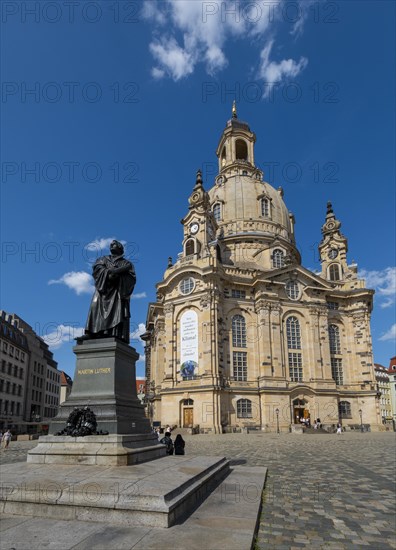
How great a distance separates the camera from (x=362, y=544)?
254 inches

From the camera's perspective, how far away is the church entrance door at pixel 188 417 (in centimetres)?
4347

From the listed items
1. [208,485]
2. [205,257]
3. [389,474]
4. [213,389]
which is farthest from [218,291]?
[208,485]

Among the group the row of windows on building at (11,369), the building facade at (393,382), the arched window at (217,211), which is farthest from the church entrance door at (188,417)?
the building facade at (393,382)

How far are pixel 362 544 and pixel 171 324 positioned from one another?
42050mm

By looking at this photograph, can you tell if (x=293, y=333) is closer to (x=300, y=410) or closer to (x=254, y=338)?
(x=254, y=338)

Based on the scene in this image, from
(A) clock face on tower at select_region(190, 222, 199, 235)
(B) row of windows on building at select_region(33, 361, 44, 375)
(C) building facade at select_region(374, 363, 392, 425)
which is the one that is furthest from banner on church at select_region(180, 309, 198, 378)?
(C) building facade at select_region(374, 363, 392, 425)

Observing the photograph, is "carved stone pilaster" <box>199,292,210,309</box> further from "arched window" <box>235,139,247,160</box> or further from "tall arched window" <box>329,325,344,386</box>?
"arched window" <box>235,139,247,160</box>

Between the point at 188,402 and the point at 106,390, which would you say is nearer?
the point at 106,390

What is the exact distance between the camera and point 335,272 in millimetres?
61656

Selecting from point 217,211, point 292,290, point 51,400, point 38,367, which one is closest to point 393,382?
point 292,290

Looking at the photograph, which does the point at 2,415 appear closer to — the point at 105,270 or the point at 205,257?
the point at 205,257

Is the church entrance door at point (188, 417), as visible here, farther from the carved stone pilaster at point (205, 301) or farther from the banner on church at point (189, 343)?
the carved stone pilaster at point (205, 301)

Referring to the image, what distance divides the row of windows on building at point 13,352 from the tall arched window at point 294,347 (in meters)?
36.2

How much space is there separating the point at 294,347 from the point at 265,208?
24.5 metres
